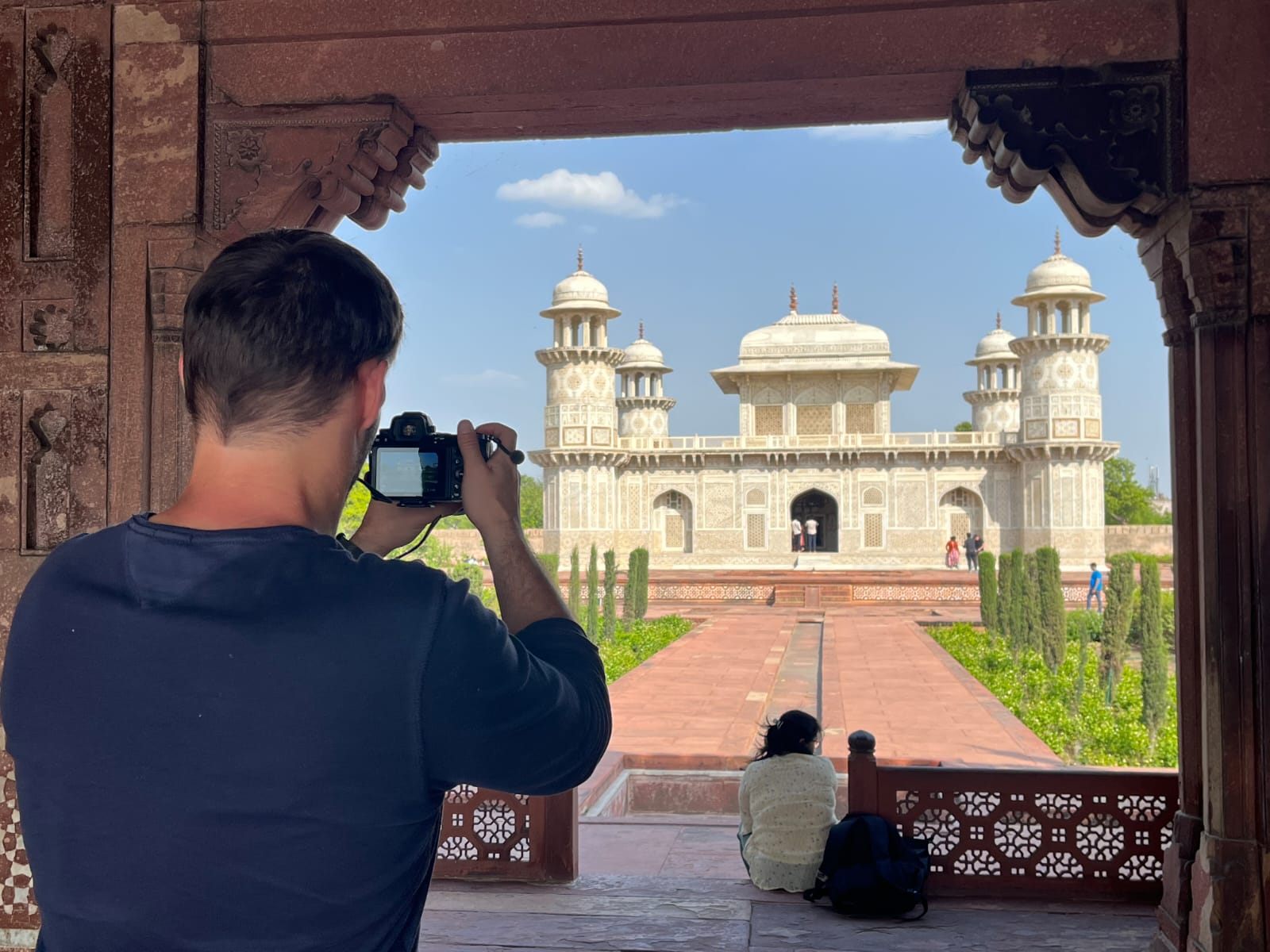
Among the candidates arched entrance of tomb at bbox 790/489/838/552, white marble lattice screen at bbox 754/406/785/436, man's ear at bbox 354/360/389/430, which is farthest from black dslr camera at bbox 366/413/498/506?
arched entrance of tomb at bbox 790/489/838/552

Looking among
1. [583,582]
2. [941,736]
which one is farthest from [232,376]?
[583,582]

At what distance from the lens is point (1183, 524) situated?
2.70 meters

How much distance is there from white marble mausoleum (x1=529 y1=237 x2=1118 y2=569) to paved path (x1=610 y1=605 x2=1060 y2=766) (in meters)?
15.5

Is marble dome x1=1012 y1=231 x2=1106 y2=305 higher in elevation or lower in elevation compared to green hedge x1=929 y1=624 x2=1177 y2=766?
higher

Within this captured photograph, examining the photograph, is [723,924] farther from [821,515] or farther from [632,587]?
[821,515]

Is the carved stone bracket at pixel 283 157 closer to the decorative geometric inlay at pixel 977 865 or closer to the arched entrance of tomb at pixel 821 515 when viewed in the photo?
the decorative geometric inlay at pixel 977 865

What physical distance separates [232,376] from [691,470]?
30.1 meters

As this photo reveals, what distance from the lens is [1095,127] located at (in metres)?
2.61

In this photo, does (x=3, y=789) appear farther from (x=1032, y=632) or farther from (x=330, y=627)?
(x=1032, y=632)

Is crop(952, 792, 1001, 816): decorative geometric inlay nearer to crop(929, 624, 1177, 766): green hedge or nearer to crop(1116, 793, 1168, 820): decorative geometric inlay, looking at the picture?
crop(1116, 793, 1168, 820): decorative geometric inlay

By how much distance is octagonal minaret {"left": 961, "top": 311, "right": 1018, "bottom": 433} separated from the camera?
3506 centimetres

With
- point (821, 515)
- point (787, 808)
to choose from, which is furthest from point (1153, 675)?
point (821, 515)

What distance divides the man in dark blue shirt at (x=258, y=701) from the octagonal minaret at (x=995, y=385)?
35999 millimetres

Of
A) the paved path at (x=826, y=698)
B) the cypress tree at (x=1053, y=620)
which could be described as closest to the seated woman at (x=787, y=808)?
the paved path at (x=826, y=698)
